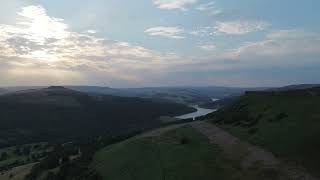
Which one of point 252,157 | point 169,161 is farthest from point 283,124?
point 169,161

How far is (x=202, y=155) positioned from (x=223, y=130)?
1907 centimetres

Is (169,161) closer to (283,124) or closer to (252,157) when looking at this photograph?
(252,157)

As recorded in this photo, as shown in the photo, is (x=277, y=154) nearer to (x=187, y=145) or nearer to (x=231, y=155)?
(x=231, y=155)

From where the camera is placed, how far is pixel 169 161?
48750 mm

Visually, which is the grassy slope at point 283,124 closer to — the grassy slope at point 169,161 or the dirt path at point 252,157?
the dirt path at point 252,157

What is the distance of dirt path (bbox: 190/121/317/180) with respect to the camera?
37.1 m

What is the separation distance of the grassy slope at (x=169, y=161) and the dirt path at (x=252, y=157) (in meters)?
1.17

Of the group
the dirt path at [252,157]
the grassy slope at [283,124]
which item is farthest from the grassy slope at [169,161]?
the grassy slope at [283,124]

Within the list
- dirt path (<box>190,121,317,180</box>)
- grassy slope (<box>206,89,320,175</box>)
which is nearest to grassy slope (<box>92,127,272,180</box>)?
dirt path (<box>190,121,317,180</box>)

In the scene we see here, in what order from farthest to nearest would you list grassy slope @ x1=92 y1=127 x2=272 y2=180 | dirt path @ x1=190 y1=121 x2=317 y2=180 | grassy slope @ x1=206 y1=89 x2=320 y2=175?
grassy slope @ x1=206 y1=89 x2=320 y2=175 → grassy slope @ x1=92 y1=127 x2=272 y2=180 → dirt path @ x1=190 y1=121 x2=317 y2=180

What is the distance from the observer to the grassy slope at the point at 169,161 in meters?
41.8

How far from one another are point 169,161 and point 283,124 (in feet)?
55.1

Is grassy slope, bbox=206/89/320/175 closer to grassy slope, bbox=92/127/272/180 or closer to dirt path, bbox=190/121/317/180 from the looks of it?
dirt path, bbox=190/121/317/180

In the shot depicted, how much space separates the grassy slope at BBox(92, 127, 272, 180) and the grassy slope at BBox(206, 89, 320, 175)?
5.31 meters
